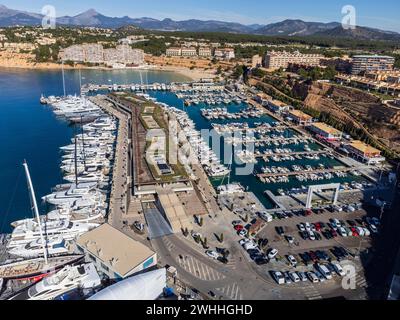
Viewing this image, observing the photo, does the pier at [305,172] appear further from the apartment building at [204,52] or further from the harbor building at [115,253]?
the apartment building at [204,52]

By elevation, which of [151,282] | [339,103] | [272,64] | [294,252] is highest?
[272,64]

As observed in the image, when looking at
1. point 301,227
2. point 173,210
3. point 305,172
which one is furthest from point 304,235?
point 305,172

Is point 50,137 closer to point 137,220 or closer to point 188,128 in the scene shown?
point 188,128

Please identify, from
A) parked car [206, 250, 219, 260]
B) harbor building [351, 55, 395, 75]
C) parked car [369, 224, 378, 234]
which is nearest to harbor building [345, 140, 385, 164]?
parked car [369, 224, 378, 234]

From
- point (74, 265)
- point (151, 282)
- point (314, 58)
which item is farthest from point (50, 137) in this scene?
point (314, 58)

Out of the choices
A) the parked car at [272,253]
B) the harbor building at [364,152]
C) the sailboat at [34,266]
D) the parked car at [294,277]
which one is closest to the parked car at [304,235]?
the parked car at [272,253]

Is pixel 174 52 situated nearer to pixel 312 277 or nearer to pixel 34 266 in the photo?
pixel 34 266

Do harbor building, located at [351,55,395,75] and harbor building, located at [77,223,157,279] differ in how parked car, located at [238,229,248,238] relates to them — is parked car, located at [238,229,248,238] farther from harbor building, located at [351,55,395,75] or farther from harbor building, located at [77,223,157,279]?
harbor building, located at [351,55,395,75]
